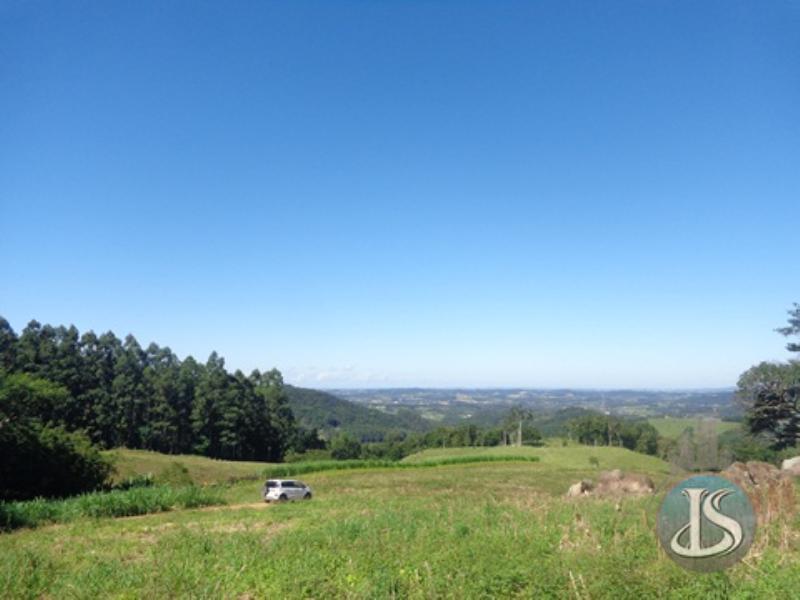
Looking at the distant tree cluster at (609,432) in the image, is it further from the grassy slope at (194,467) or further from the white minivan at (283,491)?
the white minivan at (283,491)

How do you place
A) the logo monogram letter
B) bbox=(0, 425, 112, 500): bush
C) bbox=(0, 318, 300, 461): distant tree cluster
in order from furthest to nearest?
bbox=(0, 318, 300, 461): distant tree cluster < bbox=(0, 425, 112, 500): bush < the logo monogram letter

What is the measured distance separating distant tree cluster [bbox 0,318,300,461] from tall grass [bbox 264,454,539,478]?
29656 millimetres

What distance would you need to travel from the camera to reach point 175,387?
234 ft

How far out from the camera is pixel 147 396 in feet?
229

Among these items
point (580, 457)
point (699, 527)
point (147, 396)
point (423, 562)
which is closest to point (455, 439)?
point (580, 457)

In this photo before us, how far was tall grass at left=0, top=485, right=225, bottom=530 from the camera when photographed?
56.3 ft

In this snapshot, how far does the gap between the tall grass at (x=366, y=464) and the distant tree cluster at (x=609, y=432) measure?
63688mm

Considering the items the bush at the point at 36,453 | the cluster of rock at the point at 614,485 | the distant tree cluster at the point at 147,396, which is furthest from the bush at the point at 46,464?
the distant tree cluster at the point at 147,396

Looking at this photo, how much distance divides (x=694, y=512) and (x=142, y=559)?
989 cm

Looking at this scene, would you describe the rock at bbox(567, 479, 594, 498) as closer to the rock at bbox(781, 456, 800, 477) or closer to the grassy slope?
the rock at bbox(781, 456, 800, 477)

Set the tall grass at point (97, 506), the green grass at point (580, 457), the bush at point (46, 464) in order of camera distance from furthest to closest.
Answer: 1. the green grass at point (580, 457)
2. the bush at point (46, 464)
3. the tall grass at point (97, 506)

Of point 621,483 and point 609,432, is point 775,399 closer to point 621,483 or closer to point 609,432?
point 621,483

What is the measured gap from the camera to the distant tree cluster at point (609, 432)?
111 metres

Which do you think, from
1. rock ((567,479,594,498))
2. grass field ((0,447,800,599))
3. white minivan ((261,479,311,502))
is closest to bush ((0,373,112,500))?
white minivan ((261,479,311,502))
